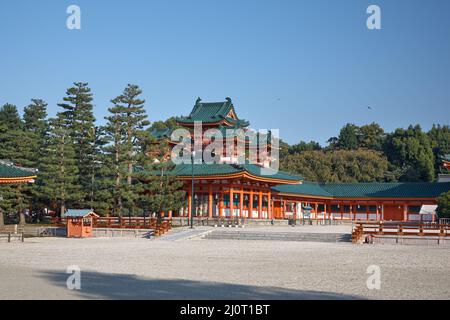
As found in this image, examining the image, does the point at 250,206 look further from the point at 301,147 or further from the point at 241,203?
the point at 301,147

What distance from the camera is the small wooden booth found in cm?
3659

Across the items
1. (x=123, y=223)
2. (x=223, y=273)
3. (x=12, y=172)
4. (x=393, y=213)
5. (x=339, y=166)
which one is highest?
(x=339, y=166)

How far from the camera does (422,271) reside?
56.3 ft

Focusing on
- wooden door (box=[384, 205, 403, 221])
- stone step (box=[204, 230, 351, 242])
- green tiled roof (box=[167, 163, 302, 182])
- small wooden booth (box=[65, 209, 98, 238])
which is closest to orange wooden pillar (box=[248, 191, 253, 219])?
green tiled roof (box=[167, 163, 302, 182])

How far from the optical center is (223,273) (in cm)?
1619

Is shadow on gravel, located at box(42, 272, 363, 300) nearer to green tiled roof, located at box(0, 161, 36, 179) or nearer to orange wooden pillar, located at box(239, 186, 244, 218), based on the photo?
green tiled roof, located at box(0, 161, 36, 179)


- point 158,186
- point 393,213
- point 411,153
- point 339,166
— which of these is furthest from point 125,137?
point 411,153

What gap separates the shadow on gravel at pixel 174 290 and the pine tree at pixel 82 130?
30.3m

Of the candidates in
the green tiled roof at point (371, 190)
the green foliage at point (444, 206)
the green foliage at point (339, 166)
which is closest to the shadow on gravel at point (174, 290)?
the green foliage at point (444, 206)

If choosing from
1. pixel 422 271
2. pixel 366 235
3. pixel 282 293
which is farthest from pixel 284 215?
pixel 282 293

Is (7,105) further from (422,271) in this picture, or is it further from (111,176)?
(422,271)

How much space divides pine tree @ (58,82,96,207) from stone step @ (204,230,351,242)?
41.2ft

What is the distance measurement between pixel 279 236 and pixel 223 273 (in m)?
18.7

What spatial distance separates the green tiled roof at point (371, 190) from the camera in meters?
62.1
